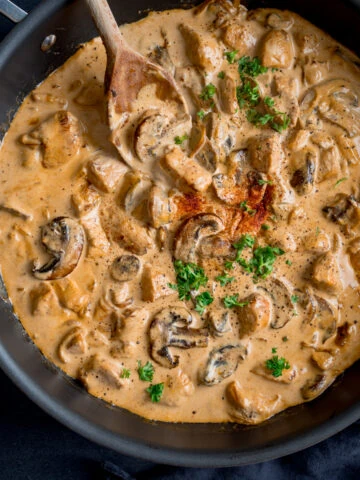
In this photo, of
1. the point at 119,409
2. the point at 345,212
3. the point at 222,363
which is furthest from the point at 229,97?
the point at 119,409

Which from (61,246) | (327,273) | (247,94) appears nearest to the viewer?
(61,246)

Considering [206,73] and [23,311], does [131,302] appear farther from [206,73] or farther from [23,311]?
[206,73]

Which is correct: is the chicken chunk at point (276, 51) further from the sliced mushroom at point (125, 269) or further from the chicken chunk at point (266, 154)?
the sliced mushroom at point (125, 269)

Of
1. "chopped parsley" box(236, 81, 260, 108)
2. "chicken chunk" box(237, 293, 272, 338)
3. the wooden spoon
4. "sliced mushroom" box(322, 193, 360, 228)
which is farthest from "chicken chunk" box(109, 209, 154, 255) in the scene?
"sliced mushroom" box(322, 193, 360, 228)

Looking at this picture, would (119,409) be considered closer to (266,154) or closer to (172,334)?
(172,334)

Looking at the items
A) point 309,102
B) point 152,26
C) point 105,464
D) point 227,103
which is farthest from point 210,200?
point 105,464

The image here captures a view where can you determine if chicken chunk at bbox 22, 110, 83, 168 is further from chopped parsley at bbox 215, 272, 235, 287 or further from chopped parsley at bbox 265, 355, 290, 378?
chopped parsley at bbox 265, 355, 290, 378

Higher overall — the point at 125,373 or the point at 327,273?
the point at 327,273
